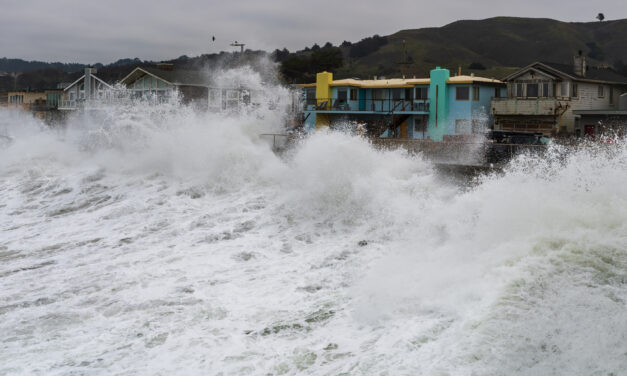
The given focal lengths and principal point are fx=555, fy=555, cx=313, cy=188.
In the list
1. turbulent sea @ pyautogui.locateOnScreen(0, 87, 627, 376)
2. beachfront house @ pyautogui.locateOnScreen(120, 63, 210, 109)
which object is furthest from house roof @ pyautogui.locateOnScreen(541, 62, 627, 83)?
beachfront house @ pyautogui.locateOnScreen(120, 63, 210, 109)

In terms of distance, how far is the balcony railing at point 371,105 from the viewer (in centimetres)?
3342

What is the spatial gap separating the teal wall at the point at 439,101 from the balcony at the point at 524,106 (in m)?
2.72

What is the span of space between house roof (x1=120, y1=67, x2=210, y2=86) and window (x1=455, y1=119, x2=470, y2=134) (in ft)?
74.8

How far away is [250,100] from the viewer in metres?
43.6

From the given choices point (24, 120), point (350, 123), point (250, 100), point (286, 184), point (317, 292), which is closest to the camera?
point (317, 292)

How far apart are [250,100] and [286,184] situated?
25832 mm

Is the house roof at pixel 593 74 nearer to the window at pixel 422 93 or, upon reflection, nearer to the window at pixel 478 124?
the window at pixel 478 124

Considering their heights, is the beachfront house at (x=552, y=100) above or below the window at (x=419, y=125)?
above

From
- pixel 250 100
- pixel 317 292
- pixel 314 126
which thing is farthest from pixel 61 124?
pixel 317 292

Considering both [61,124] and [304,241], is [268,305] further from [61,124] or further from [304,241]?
[61,124]

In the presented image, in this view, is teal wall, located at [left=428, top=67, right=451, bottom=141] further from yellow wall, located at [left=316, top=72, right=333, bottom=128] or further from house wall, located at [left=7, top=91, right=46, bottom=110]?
house wall, located at [left=7, top=91, right=46, bottom=110]

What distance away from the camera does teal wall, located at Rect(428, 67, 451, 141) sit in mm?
32156

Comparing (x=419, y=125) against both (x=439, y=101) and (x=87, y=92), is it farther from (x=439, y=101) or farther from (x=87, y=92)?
(x=87, y=92)

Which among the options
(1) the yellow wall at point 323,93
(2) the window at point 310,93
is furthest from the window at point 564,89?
(2) the window at point 310,93
